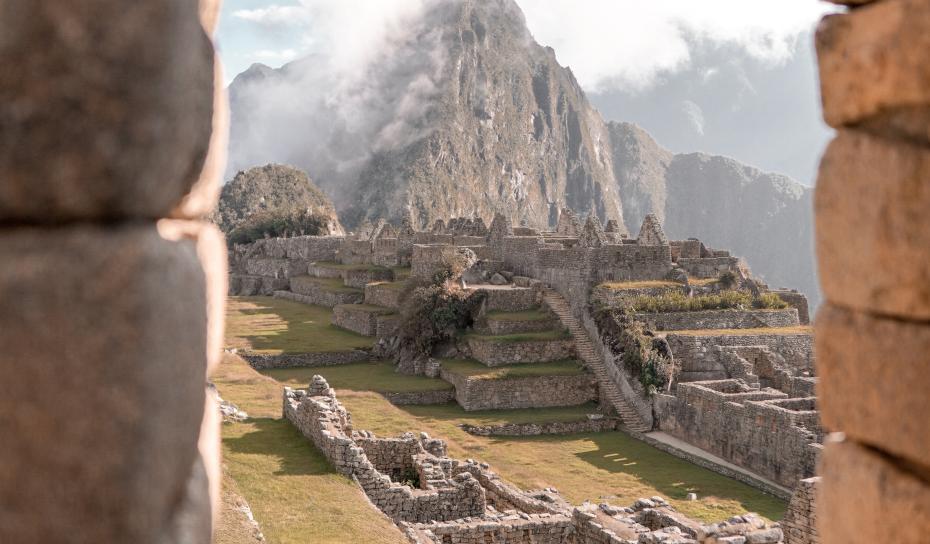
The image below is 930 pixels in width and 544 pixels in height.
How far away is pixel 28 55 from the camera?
5.02 ft

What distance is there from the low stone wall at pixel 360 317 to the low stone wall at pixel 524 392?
763 cm

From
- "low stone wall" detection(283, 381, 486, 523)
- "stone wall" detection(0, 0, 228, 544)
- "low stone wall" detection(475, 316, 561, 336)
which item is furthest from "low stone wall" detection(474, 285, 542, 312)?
"stone wall" detection(0, 0, 228, 544)

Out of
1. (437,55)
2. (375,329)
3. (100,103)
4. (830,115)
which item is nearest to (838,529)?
(830,115)

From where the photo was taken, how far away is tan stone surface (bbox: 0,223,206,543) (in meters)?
1.56

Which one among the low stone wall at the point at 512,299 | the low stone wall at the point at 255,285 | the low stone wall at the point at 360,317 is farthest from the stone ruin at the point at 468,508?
the low stone wall at the point at 255,285

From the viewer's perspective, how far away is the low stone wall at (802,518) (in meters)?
10.2

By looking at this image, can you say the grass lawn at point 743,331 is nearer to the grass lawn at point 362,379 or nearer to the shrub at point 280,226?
the grass lawn at point 362,379

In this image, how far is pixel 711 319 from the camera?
27703 mm

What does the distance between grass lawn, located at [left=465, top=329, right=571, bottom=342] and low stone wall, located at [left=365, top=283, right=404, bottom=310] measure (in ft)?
20.8

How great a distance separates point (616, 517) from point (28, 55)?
1182 centimetres

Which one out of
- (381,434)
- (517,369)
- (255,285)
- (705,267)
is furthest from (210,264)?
(255,285)

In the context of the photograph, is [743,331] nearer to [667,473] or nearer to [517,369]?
[517,369]

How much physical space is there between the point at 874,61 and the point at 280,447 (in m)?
12.2

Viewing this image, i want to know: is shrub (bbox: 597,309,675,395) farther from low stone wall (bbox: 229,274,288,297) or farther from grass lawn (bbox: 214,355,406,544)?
low stone wall (bbox: 229,274,288,297)
